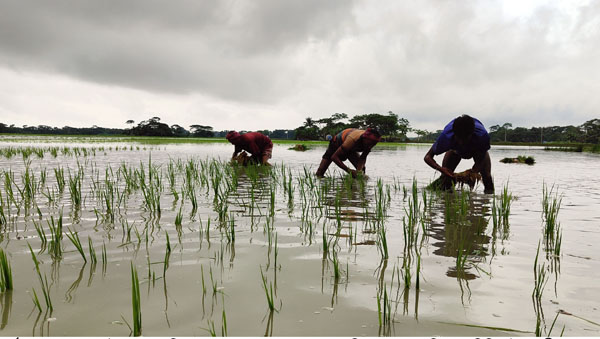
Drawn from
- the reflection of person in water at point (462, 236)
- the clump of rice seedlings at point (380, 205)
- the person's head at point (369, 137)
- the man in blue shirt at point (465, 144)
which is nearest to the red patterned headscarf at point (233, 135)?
the person's head at point (369, 137)

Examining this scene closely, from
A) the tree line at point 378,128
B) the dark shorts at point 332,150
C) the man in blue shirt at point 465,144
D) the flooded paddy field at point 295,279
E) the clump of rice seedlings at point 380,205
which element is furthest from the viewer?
the tree line at point 378,128

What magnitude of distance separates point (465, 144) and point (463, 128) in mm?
441

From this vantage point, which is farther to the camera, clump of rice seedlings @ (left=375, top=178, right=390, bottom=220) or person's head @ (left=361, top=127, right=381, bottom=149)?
person's head @ (left=361, top=127, right=381, bottom=149)

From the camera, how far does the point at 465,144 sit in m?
6.75

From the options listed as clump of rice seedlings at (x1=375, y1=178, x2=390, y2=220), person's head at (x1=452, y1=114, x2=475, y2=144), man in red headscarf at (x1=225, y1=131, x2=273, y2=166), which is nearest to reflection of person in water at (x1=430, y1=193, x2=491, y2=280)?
clump of rice seedlings at (x1=375, y1=178, x2=390, y2=220)

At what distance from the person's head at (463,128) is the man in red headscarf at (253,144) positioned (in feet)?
23.0

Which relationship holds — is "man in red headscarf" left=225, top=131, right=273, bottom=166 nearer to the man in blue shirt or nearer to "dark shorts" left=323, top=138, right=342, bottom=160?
"dark shorts" left=323, top=138, right=342, bottom=160

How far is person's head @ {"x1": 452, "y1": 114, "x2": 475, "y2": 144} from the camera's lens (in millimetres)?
6359

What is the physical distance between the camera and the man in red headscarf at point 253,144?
1239 centimetres

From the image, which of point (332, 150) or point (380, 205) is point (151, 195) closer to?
point (380, 205)

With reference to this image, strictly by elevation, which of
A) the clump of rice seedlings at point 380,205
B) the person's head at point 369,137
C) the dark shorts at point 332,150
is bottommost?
the clump of rice seedlings at point 380,205

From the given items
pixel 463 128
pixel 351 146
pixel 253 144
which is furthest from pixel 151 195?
pixel 253 144

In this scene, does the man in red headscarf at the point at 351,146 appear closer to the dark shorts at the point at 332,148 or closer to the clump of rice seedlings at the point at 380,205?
the dark shorts at the point at 332,148

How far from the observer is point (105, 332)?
5.71 feet
